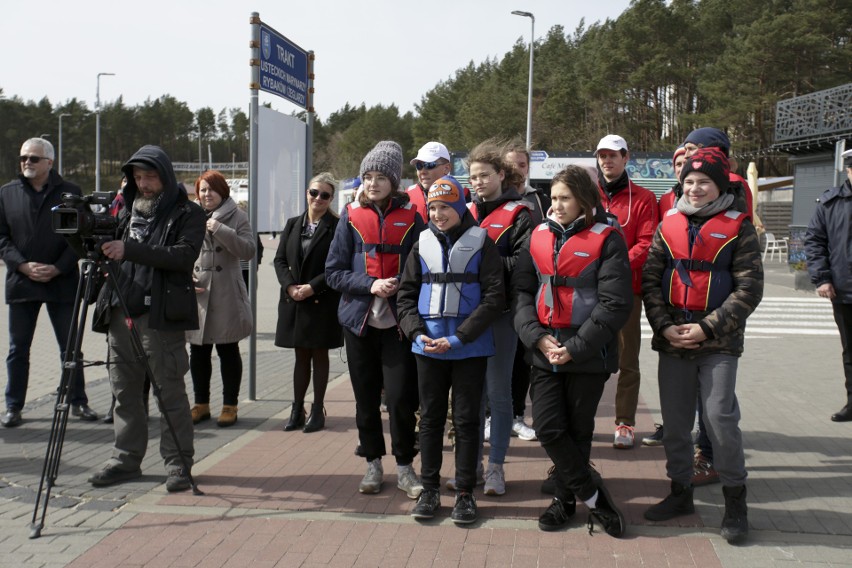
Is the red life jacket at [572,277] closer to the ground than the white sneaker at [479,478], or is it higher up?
higher up

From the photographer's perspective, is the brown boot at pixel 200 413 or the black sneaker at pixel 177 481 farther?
the brown boot at pixel 200 413

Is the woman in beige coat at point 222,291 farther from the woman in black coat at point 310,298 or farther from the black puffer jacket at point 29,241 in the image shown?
the black puffer jacket at point 29,241

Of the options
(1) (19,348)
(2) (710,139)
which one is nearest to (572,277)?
(2) (710,139)

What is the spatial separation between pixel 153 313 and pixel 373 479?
1.59 metres

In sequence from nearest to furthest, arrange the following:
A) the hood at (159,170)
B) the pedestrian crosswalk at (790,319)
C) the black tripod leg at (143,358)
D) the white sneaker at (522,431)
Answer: the black tripod leg at (143,358)
the hood at (159,170)
the white sneaker at (522,431)
the pedestrian crosswalk at (790,319)

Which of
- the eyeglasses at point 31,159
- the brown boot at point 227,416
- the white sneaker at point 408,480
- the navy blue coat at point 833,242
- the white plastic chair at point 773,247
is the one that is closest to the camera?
the white sneaker at point 408,480

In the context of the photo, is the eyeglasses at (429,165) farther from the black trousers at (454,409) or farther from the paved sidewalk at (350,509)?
the paved sidewalk at (350,509)

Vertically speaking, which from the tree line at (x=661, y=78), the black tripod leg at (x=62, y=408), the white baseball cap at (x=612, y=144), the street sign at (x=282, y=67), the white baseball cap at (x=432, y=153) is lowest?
the black tripod leg at (x=62, y=408)

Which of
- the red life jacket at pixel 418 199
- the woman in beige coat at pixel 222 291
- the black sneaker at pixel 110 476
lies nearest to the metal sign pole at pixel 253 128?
the woman in beige coat at pixel 222 291

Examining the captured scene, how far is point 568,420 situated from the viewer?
4.33 meters

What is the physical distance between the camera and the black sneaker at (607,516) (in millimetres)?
4176

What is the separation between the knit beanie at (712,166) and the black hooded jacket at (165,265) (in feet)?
9.28

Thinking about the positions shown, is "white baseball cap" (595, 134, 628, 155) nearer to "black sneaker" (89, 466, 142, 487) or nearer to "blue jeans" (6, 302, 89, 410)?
"black sneaker" (89, 466, 142, 487)

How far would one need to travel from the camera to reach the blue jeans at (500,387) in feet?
15.8
